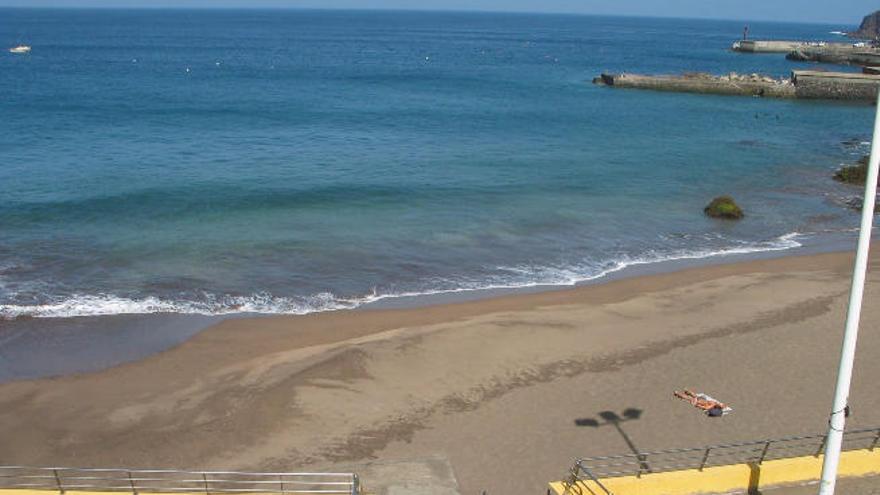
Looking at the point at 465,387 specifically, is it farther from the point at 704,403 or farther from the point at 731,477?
the point at 731,477

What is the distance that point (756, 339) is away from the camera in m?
17.8

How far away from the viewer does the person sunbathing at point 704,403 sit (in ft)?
46.3

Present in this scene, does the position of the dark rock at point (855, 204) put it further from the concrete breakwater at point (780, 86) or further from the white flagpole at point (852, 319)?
the concrete breakwater at point (780, 86)

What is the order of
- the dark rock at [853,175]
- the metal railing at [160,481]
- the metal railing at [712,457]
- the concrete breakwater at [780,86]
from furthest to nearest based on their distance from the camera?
the concrete breakwater at [780,86], the dark rock at [853,175], the metal railing at [712,457], the metal railing at [160,481]

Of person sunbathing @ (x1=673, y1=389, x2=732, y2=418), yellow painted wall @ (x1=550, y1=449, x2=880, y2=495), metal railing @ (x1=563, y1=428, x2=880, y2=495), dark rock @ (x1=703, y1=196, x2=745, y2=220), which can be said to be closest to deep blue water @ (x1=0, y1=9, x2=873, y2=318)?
dark rock @ (x1=703, y1=196, x2=745, y2=220)

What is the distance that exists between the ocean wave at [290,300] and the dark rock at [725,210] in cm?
759

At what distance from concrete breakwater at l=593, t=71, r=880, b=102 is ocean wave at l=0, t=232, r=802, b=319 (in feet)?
177

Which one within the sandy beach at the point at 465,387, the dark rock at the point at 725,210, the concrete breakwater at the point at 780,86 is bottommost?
the sandy beach at the point at 465,387

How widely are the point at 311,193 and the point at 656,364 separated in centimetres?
1884

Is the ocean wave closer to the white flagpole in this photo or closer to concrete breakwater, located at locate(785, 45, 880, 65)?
the white flagpole

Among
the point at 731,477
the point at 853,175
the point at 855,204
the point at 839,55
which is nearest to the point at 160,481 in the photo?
the point at 731,477

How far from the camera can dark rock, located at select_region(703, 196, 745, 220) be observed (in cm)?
2972

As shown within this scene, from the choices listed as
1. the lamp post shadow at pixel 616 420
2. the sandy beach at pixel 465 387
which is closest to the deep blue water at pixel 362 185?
the sandy beach at pixel 465 387

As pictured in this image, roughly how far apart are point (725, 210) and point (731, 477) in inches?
863
